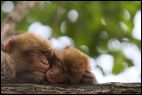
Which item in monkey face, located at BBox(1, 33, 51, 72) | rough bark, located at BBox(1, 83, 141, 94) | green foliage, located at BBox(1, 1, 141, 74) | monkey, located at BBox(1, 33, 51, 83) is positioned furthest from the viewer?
green foliage, located at BBox(1, 1, 141, 74)

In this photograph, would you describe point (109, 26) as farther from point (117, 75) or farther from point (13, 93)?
point (13, 93)

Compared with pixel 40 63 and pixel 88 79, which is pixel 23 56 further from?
pixel 88 79

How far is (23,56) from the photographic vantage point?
273 centimetres

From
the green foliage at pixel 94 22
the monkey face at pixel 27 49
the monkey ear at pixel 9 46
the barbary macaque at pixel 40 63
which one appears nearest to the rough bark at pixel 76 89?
the barbary macaque at pixel 40 63

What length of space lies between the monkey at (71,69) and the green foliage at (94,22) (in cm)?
285

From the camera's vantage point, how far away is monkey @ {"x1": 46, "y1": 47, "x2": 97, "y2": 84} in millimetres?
2592

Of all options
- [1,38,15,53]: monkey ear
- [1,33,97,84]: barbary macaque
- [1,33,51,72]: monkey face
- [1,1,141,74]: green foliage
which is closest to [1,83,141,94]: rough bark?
[1,33,97,84]: barbary macaque

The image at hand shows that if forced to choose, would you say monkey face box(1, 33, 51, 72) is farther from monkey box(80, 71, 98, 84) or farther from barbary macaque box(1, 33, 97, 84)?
monkey box(80, 71, 98, 84)

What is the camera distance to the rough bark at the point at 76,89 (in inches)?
91.6

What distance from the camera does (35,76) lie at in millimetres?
2572

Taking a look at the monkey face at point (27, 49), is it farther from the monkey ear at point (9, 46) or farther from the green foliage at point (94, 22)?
the green foliage at point (94, 22)

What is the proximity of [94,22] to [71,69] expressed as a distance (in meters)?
3.26

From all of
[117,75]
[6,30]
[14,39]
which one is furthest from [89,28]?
[14,39]

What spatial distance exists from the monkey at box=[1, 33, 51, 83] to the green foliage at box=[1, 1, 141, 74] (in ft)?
9.10
